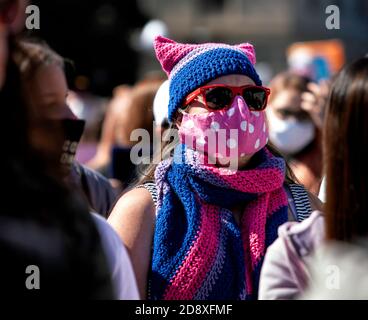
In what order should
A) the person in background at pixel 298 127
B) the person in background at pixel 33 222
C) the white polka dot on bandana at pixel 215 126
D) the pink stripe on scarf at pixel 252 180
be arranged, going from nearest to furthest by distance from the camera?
the person in background at pixel 33 222 < the pink stripe on scarf at pixel 252 180 < the white polka dot on bandana at pixel 215 126 < the person in background at pixel 298 127

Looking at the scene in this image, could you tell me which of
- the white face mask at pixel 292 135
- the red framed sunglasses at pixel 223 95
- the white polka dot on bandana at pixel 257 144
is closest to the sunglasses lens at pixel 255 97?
the red framed sunglasses at pixel 223 95

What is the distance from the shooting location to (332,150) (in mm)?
2115

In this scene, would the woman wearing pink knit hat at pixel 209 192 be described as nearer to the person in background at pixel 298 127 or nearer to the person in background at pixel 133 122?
the person in background at pixel 298 127

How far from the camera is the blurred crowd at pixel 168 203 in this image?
1.65 meters

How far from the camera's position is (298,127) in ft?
17.7

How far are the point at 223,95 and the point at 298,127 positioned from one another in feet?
7.72

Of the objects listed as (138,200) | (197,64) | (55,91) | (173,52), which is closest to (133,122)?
(173,52)

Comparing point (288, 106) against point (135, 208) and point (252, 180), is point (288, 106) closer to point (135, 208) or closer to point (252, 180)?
point (252, 180)

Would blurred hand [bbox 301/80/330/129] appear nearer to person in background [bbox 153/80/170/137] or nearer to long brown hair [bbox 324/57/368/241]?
person in background [bbox 153/80/170/137]

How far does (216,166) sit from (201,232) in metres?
0.31

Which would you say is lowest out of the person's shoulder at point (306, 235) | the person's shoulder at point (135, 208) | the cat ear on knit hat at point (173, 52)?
the person's shoulder at point (135, 208)

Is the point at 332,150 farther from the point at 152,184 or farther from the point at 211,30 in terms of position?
the point at 211,30

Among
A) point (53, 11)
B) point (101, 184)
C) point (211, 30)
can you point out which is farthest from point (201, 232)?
point (211, 30)

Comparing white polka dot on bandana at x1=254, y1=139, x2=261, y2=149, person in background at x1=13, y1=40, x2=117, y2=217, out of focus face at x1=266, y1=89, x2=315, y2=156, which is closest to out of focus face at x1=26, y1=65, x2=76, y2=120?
person in background at x1=13, y1=40, x2=117, y2=217
